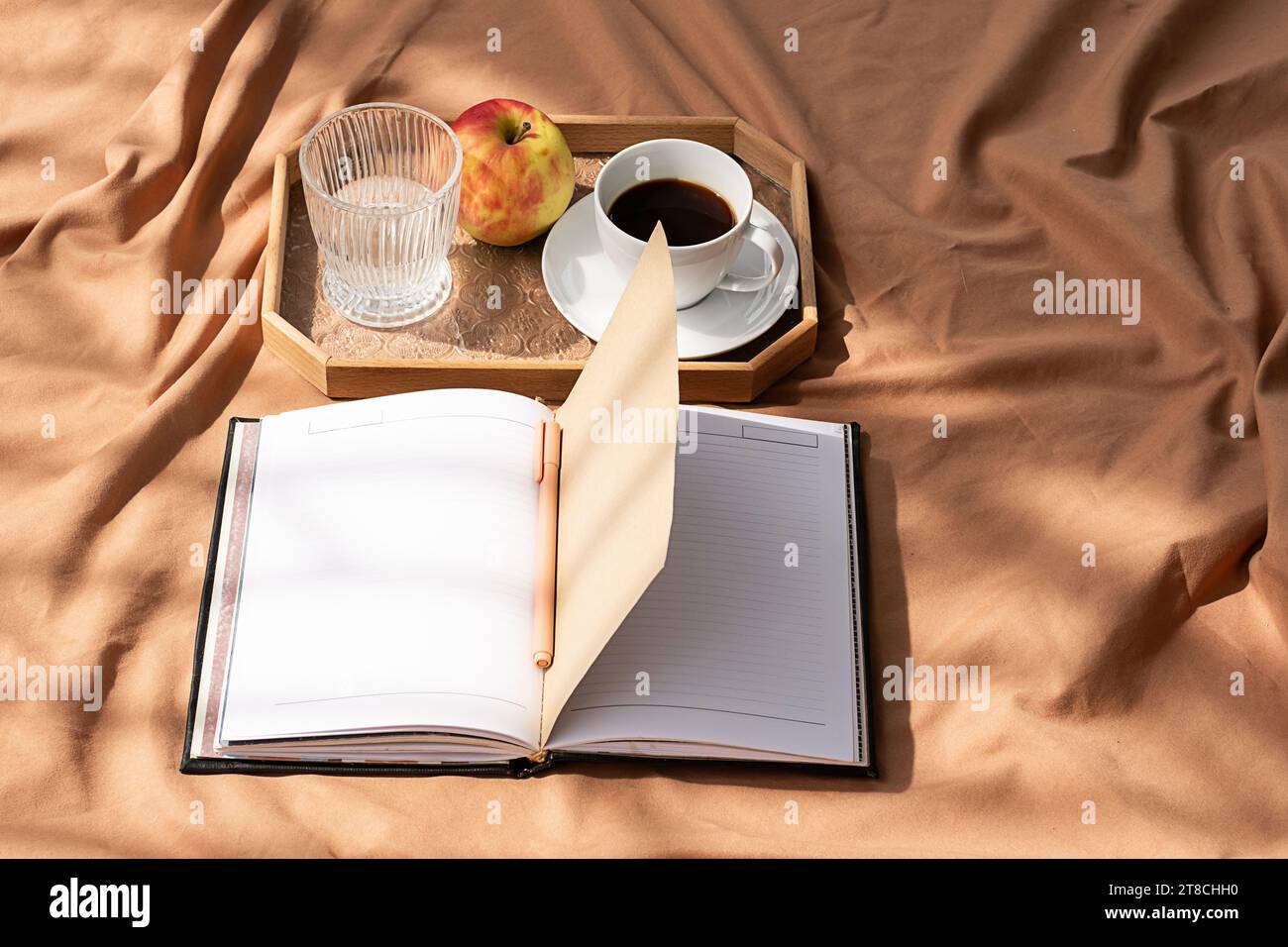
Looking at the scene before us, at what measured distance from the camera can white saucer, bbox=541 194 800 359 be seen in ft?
2.99

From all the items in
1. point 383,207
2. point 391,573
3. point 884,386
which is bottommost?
point 391,573

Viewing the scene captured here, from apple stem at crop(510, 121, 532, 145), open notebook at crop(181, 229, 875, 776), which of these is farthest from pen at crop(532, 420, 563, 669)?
apple stem at crop(510, 121, 532, 145)

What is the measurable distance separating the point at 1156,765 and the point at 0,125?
1018 millimetres

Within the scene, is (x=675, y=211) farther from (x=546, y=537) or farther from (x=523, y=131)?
(x=546, y=537)

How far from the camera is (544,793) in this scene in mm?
738

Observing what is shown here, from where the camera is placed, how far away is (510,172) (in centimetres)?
92

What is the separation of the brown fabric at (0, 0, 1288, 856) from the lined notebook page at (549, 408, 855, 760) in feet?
0.12

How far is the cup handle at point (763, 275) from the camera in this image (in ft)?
3.01

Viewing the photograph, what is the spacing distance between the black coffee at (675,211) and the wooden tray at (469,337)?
0.08m

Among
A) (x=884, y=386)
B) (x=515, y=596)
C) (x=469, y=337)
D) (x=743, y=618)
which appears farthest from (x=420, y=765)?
(x=884, y=386)

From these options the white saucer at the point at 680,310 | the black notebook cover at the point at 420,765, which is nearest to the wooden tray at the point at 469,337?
the white saucer at the point at 680,310

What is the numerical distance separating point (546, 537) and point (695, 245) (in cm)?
25

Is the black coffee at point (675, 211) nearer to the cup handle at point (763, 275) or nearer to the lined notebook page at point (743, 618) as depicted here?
the cup handle at point (763, 275)
